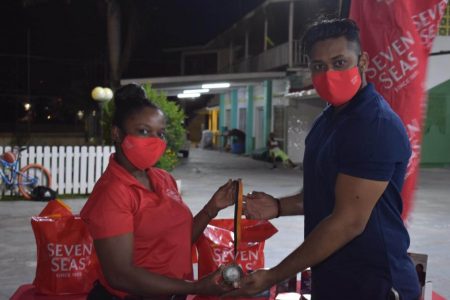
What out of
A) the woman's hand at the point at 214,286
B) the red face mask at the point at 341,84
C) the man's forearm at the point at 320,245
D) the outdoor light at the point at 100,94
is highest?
the outdoor light at the point at 100,94

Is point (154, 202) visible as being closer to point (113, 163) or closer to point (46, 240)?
point (113, 163)

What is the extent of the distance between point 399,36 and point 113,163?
5.63ft

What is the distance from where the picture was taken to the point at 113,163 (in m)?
2.34

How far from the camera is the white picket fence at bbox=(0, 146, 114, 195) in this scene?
37.2 ft

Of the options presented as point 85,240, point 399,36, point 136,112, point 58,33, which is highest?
point 58,33

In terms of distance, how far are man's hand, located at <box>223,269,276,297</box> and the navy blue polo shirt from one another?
7.2 inches

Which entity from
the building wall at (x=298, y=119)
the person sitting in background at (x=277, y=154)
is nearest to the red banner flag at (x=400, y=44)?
the person sitting in background at (x=277, y=154)

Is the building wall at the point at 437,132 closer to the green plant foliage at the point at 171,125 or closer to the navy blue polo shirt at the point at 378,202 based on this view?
the green plant foliage at the point at 171,125

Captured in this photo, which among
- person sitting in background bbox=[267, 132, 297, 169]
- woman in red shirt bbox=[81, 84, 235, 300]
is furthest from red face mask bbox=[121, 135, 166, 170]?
person sitting in background bbox=[267, 132, 297, 169]

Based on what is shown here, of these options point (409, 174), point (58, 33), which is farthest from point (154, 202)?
point (58, 33)

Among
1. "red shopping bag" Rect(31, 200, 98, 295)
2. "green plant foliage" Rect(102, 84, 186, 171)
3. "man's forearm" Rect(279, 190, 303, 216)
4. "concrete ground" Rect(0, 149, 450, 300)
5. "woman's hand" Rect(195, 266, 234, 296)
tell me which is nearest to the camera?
"woman's hand" Rect(195, 266, 234, 296)

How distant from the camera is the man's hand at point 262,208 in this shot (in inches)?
103

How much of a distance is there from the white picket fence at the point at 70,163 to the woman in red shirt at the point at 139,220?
9290mm

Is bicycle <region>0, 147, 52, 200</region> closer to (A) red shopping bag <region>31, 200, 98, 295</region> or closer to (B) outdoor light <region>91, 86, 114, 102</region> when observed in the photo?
(B) outdoor light <region>91, 86, 114, 102</region>
